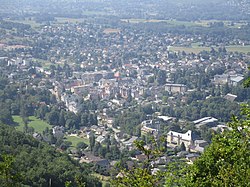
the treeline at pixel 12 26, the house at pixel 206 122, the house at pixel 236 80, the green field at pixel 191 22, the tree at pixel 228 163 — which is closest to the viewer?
the tree at pixel 228 163

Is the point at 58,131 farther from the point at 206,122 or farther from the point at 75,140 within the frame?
the point at 206,122

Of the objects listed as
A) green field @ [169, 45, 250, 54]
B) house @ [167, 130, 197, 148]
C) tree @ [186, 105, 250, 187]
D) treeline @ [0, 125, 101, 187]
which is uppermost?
tree @ [186, 105, 250, 187]

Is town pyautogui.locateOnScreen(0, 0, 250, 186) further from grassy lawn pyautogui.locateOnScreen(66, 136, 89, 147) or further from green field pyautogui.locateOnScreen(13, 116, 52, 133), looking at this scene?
green field pyautogui.locateOnScreen(13, 116, 52, 133)

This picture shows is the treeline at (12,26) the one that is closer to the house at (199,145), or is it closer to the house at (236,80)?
the house at (236,80)

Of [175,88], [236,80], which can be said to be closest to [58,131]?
[175,88]

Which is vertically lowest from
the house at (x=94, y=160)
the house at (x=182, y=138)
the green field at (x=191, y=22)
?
the green field at (x=191, y=22)

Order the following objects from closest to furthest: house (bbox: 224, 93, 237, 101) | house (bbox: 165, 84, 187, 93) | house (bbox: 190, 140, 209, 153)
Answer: house (bbox: 190, 140, 209, 153) < house (bbox: 224, 93, 237, 101) < house (bbox: 165, 84, 187, 93)

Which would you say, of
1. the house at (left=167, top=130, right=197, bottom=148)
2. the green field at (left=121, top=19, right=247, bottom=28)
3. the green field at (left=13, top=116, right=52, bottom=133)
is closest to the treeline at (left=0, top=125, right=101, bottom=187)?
the house at (left=167, top=130, right=197, bottom=148)

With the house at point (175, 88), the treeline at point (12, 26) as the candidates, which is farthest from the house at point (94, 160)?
the treeline at point (12, 26)

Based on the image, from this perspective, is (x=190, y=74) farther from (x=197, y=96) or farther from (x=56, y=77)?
(x=56, y=77)

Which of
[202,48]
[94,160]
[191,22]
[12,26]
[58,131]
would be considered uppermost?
[12,26]
